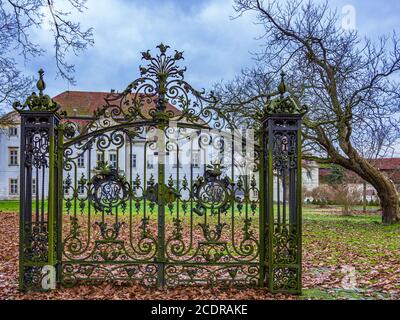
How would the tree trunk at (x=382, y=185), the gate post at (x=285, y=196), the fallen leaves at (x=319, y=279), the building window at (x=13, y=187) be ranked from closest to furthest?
the fallen leaves at (x=319, y=279) < the gate post at (x=285, y=196) < the tree trunk at (x=382, y=185) < the building window at (x=13, y=187)

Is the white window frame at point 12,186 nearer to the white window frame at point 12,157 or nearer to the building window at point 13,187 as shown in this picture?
the building window at point 13,187

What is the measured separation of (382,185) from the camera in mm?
16812

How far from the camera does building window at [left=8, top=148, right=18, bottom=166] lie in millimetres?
38844

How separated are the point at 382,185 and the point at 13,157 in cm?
3264

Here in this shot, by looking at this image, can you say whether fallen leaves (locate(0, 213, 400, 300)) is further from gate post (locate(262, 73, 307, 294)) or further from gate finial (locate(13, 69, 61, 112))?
gate finial (locate(13, 69, 61, 112))

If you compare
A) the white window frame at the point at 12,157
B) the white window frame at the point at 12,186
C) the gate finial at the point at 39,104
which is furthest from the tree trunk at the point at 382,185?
the white window frame at the point at 12,157

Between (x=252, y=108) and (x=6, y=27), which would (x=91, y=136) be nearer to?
(x=6, y=27)

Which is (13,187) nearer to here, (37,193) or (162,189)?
(37,193)

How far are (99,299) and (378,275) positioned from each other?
14.8 feet

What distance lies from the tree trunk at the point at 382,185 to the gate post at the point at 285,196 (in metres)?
11.4

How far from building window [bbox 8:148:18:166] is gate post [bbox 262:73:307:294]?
37.3 m

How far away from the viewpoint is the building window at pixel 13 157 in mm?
38844

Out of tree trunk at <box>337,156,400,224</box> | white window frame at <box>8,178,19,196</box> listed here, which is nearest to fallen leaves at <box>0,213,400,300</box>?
tree trunk at <box>337,156,400,224</box>

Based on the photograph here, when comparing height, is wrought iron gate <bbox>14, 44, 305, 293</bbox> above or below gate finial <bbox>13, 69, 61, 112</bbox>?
below
